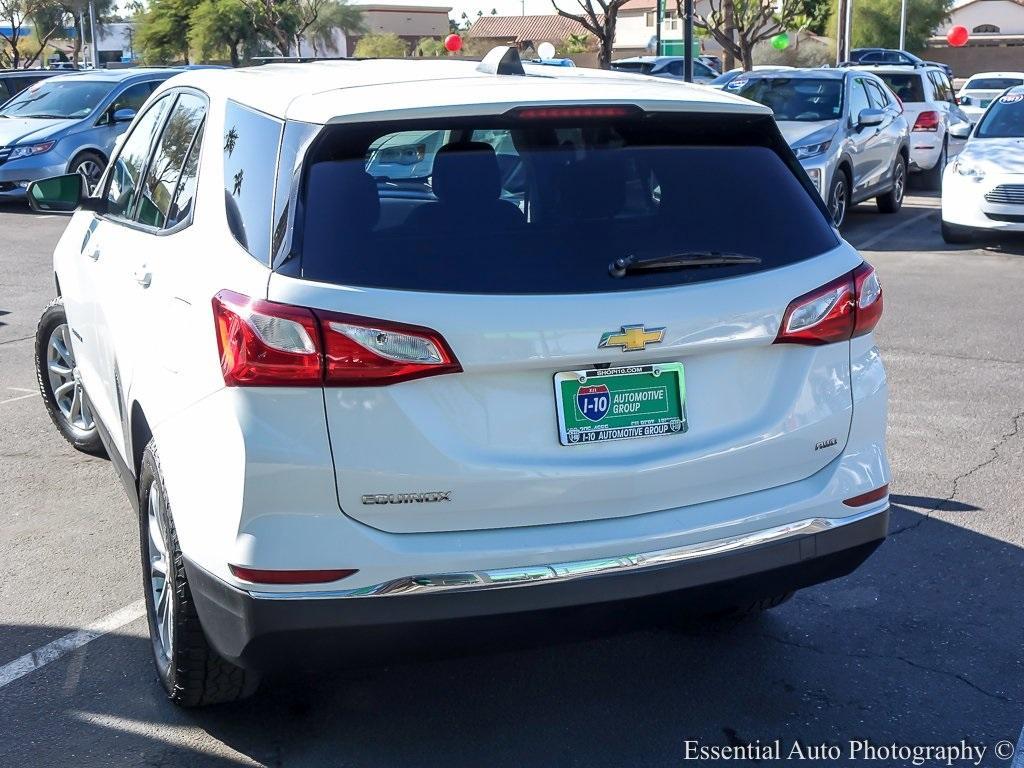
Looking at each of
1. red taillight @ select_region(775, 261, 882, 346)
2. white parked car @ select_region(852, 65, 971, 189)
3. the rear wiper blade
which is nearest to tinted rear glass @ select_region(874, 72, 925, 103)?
white parked car @ select_region(852, 65, 971, 189)

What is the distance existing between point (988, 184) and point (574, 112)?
10.2 meters

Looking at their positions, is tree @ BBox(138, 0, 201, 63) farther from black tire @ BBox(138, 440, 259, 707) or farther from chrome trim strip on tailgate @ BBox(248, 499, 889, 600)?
chrome trim strip on tailgate @ BBox(248, 499, 889, 600)

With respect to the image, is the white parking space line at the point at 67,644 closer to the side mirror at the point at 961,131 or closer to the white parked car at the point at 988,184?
the white parked car at the point at 988,184

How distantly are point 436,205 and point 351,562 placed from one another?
0.92 m

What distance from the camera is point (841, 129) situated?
13914 mm

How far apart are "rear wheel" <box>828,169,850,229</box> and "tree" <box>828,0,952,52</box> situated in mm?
57883

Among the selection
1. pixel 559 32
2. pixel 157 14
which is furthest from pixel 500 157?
pixel 559 32

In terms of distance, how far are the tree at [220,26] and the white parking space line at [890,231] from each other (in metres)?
43.0

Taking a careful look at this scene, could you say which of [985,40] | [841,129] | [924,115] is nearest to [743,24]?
[924,115]

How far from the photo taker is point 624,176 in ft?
11.0

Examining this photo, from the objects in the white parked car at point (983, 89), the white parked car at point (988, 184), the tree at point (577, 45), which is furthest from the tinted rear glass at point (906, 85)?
the tree at point (577, 45)

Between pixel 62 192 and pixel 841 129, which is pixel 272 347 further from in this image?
pixel 841 129

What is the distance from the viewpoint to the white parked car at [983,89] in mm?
30172

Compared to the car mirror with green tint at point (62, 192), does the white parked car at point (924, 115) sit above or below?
below
